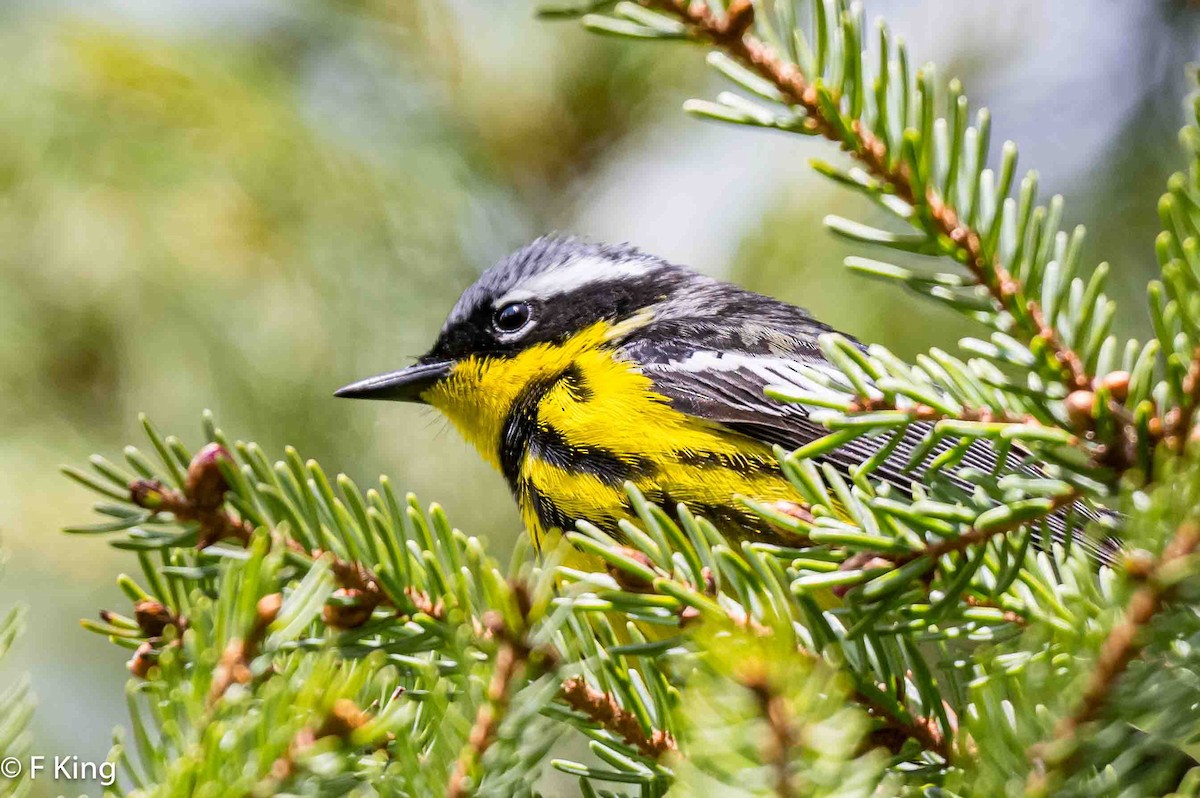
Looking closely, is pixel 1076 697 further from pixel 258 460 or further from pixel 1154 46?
pixel 1154 46

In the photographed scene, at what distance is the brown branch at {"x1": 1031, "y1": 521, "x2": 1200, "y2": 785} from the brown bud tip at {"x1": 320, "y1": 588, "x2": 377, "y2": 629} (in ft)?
2.82

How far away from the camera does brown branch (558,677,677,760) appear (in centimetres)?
160

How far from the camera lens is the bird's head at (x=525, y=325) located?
3088 mm

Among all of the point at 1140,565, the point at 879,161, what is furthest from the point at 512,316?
the point at 1140,565

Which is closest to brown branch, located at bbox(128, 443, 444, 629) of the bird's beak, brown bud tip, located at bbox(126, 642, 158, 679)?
brown bud tip, located at bbox(126, 642, 158, 679)

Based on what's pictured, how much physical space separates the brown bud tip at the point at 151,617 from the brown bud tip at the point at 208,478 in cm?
15

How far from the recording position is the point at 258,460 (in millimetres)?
1531

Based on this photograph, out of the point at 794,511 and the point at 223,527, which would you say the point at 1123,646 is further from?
the point at 223,527

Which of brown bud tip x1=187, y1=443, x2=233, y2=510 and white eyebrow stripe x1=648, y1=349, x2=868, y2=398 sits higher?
white eyebrow stripe x1=648, y1=349, x2=868, y2=398

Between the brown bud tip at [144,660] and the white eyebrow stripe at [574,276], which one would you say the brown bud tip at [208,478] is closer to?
the brown bud tip at [144,660]

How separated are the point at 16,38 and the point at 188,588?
10.1 feet

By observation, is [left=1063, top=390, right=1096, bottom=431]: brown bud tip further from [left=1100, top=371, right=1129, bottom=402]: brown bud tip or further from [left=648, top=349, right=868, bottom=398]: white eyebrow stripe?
[left=648, top=349, right=868, bottom=398]: white eyebrow stripe

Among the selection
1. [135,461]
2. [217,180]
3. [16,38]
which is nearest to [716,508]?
[135,461]

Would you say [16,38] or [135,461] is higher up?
[16,38]
